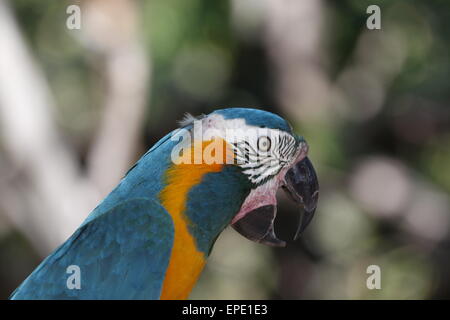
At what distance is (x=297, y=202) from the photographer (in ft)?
7.48

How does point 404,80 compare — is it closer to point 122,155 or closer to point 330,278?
point 330,278

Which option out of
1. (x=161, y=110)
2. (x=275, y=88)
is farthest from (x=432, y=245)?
(x=161, y=110)

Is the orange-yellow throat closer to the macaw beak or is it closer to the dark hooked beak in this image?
the macaw beak

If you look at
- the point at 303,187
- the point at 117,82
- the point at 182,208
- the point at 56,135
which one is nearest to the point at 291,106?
the point at 117,82

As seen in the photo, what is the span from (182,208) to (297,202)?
43 cm

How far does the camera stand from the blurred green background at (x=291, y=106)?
5.30 m

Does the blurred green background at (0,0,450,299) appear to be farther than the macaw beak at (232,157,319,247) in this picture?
Yes

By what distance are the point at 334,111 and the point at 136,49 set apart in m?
1.81

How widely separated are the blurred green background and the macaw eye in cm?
305

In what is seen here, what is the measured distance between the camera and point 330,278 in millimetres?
5871

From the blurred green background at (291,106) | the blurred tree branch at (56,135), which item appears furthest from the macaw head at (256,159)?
the blurred green background at (291,106)

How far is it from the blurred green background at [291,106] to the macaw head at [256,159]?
3.02 m

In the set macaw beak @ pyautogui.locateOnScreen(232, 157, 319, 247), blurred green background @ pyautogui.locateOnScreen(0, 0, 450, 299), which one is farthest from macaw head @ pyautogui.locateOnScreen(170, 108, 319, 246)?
blurred green background @ pyautogui.locateOnScreen(0, 0, 450, 299)

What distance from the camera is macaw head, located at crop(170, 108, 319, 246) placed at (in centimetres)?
219
